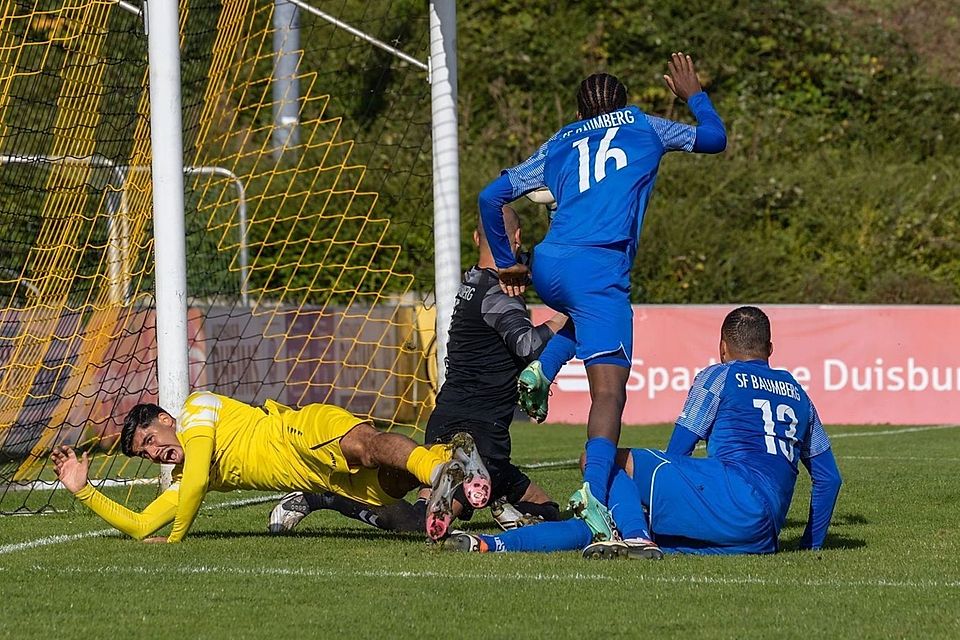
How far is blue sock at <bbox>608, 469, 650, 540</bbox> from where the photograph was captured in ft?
20.0

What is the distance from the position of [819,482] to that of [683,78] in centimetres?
202

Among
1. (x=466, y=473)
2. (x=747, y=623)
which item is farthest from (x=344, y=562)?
(x=747, y=623)

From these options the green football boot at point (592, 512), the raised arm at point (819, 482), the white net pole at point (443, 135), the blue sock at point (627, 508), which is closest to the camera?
the green football boot at point (592, 512)

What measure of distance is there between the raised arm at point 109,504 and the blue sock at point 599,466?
197 centimetres

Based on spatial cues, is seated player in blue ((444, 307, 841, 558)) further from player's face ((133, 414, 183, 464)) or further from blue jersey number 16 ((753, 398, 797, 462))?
player's face ((133, 414, 183, 464))

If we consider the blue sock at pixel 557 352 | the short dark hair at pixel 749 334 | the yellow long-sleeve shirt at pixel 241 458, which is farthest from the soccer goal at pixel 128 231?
the short dark hair at pixel 749 334

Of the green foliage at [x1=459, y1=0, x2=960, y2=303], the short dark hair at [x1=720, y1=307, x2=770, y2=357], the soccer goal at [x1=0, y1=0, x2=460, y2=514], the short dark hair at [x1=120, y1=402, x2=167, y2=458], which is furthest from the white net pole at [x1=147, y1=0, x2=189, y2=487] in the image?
the green foliage at [x1=459, y1=0, x2=960, y2=303]

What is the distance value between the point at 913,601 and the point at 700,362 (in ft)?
36.6

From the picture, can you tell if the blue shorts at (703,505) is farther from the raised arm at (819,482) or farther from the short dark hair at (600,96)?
the short dark hair at (600,96)

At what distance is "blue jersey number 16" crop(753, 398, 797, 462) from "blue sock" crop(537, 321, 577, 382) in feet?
2.81

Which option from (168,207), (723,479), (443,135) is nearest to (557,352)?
(723,479)

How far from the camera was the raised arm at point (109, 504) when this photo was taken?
670 centimetres

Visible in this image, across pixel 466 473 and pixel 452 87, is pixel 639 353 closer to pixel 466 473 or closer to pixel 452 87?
pixel 452 87

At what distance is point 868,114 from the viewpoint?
25484 millimetres
